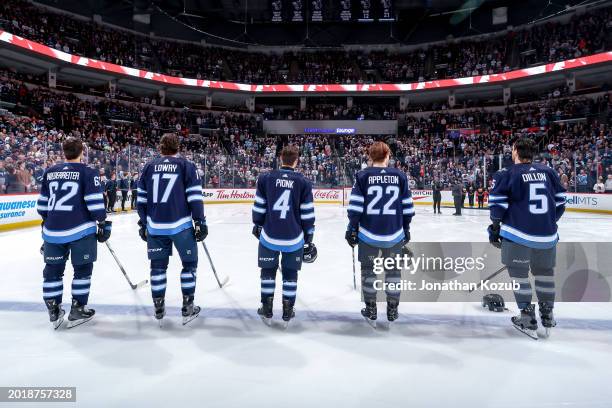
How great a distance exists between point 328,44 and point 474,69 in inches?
479

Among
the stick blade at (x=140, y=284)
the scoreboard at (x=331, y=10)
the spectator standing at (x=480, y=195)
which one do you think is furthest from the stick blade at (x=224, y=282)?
the scoreboard at (x=331, y=10)

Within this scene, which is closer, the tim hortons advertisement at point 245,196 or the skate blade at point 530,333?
the skate blade at point 530,333

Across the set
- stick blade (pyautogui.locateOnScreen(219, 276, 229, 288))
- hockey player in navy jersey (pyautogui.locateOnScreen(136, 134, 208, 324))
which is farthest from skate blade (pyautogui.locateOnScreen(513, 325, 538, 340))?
stick blade (pyautogui.locateOnScreen(219, 276, 229, 288))

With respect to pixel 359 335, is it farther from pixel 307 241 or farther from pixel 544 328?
pixel 544 328

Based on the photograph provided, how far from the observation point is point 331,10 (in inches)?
1140

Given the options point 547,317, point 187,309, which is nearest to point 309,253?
point 187,309

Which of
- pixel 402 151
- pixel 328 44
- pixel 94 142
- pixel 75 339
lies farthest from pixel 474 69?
pixel 75 339

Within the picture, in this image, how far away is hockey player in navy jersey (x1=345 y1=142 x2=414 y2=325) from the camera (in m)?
3.49

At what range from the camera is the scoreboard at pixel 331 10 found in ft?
92.6

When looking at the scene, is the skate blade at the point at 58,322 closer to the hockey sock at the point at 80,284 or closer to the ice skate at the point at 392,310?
the hockey sock at the point at 80,284

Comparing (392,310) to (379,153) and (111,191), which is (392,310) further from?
(111,191)

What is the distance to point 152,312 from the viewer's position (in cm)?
388

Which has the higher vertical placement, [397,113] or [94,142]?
[397,113]

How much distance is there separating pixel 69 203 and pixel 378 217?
2718mm
